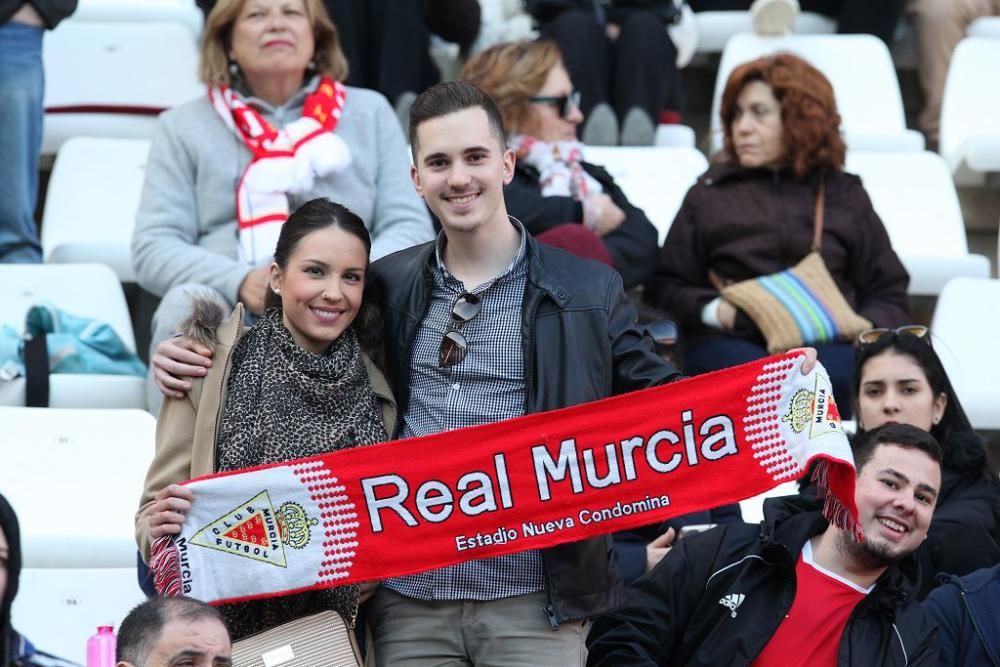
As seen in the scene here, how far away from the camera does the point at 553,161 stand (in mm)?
6039

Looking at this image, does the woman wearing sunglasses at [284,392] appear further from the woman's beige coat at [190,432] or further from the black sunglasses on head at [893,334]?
the black sunglasses on head at [893,334]

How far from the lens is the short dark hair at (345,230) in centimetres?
383

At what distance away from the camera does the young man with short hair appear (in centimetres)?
360

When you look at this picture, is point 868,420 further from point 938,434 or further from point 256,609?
point 256,609

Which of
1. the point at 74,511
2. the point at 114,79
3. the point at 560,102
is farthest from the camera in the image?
the point at 114,79

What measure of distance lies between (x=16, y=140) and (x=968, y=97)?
383cm

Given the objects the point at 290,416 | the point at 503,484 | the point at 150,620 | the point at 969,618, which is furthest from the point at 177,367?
the point at 969,618

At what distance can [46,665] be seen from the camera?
149 inches

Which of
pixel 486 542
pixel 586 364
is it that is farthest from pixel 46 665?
pixel 586 364

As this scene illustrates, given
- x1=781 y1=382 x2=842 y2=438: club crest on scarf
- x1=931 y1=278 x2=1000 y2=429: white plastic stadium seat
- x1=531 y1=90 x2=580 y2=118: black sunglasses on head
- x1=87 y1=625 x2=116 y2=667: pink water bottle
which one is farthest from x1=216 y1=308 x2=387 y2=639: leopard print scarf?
x1=931 y1=278 x2=1000 y2=429: white plastic stadium seat

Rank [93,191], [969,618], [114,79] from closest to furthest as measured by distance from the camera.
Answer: [969,618]
[93,191]
[114,79]

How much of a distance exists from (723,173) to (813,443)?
8.42 feet

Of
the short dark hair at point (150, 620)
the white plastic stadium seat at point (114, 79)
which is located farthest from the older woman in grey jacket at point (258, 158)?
the short dark hair at point (150, 620)

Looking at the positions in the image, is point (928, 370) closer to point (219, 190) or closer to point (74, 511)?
point (219, 190)
